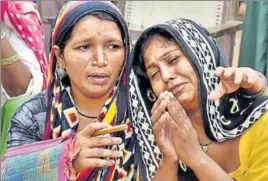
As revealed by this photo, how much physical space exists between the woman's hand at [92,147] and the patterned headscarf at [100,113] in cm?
5

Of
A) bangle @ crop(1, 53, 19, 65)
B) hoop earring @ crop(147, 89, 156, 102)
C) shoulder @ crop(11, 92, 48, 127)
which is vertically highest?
bangle @ crop(1, 53, 19, 65)

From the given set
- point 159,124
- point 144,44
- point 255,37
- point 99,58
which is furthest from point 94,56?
point 255,37

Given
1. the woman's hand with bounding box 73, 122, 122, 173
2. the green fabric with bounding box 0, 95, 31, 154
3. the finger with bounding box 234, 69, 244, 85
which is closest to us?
the finger with bounding box 234, 69, 244, 85

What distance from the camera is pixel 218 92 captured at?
1.04 metres

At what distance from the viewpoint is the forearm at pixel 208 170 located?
3.57 feet

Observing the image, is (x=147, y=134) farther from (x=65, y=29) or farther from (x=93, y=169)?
(x=65, y=29)

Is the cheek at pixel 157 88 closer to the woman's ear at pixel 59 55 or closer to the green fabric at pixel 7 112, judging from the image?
the woman's ear at pixel 59 55

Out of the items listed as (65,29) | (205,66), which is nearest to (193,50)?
(205,66)

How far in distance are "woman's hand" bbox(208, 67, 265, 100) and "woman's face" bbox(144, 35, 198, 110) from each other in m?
0.06

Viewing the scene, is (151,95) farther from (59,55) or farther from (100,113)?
(59,55)

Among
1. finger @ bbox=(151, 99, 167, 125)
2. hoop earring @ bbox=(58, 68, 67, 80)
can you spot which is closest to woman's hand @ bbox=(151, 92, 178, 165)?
finger @ bbox=(151, 99, 167, 125)

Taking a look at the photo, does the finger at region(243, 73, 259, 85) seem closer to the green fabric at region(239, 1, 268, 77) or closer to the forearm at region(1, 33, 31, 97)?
the green fabric at region(239, 1, 268, 77)

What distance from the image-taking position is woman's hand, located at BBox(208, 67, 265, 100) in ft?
3.34

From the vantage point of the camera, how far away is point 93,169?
1164 millimetres
